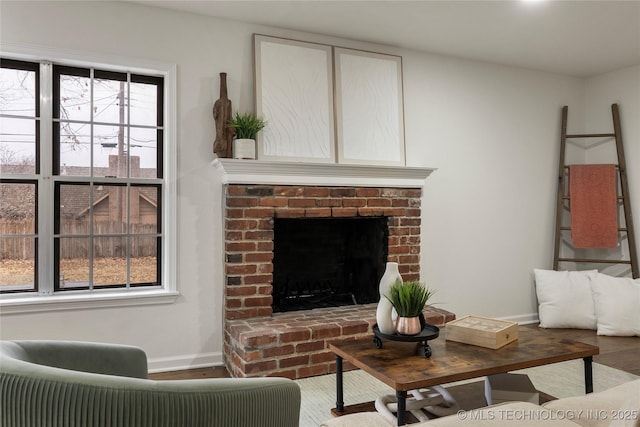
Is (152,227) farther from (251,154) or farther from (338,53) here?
(338,53)

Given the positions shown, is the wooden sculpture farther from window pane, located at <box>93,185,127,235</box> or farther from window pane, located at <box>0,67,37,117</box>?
window pane, located at <box>0,67,37,117</box>

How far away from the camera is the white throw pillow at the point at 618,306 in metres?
4.07

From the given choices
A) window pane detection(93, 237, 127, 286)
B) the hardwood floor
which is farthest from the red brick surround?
window pane detection(93, 237, 127, 286)

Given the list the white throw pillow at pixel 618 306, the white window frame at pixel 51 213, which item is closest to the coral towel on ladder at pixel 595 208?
the white throw pillow at pixel 618 306

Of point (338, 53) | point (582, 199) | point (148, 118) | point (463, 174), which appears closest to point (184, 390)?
point (148, 118)

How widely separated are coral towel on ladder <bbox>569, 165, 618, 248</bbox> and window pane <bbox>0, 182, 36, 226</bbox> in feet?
15.3

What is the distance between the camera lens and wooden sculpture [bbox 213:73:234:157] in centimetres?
330

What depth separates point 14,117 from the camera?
3.02 m

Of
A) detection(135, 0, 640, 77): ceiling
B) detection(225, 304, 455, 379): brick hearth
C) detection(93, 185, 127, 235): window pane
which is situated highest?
detection(135, 0, 640, 77): ceiling

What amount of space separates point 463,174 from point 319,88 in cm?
162

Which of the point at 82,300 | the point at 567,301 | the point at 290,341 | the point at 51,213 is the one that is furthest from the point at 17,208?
the point at 567,301

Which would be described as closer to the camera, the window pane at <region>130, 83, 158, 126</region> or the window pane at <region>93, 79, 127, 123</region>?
the window pane at <region>93, 79, 127, 123</region>

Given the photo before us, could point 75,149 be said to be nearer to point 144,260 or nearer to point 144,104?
point 144,104

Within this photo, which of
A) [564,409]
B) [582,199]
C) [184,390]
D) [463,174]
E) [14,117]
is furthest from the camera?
[582,199]
